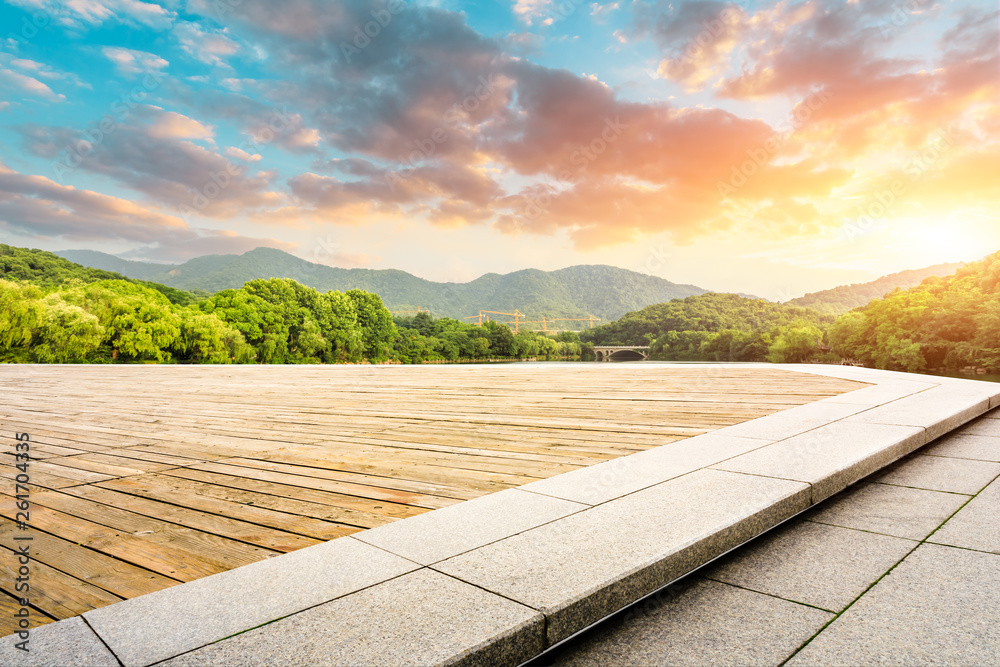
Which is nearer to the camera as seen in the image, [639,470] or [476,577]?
[476,577]

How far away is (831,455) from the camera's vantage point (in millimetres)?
2707

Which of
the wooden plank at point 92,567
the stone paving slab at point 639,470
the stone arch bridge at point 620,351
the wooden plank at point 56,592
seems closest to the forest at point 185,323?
the stone arch bridge at point 620,351

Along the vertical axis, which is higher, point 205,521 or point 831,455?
point 831,455

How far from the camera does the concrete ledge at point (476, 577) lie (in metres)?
1.12

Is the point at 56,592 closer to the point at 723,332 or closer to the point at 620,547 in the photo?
the point at 620,547

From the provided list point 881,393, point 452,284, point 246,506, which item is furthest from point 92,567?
point 452,284

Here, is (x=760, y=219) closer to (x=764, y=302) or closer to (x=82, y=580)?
(x=82, y=580)

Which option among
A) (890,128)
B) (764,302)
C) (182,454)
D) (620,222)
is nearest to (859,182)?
(890,128)

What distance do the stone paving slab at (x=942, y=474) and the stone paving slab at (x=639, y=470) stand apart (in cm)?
72

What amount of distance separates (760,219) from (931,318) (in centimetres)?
3184

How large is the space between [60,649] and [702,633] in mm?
1634

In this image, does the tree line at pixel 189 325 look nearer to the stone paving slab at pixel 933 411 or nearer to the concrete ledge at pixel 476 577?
the concrete ledge at pixel 476 577

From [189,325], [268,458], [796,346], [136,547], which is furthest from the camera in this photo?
[796,346]

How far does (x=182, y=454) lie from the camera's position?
3389 millimetres
